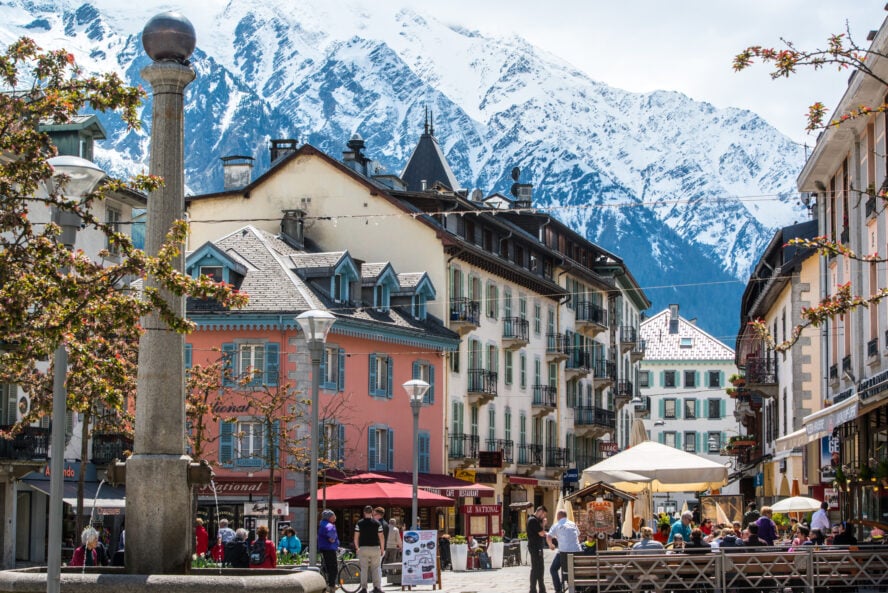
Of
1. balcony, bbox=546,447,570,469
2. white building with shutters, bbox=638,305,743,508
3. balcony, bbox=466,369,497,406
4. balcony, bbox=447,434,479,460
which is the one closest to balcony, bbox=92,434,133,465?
balcony, bbox=447,434,479,460

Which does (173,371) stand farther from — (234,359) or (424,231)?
(424,231)

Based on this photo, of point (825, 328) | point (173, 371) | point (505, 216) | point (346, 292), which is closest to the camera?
point (173, 371)

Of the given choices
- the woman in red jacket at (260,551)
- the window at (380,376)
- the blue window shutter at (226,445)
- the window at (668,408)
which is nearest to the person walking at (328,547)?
the woman in red jacket at (260,551)

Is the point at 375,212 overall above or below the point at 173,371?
above

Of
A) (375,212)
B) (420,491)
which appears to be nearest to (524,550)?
(420,491)

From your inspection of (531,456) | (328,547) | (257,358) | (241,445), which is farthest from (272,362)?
(531,456)

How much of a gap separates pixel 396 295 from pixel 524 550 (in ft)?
33.1

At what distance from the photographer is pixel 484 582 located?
117 ft

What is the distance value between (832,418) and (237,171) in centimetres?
4145

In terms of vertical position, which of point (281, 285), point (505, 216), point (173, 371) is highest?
point (505, 216)

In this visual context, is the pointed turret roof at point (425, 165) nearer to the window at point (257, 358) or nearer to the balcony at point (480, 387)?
the balcony at point (480, 387)

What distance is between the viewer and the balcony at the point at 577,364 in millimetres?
75000

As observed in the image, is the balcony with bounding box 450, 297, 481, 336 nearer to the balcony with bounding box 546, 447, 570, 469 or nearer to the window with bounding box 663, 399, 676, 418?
the balcony with bounding box 546, 447, 570, 469

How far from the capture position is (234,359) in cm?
4931
